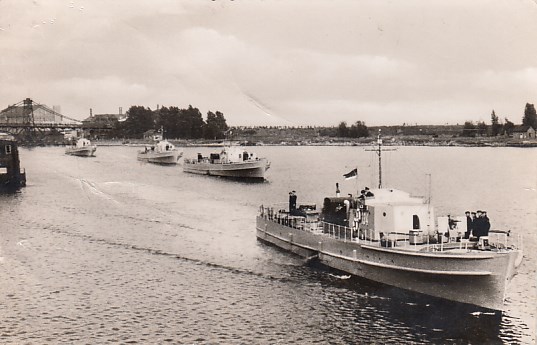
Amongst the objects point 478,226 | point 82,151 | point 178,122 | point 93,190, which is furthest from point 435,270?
point 178,122

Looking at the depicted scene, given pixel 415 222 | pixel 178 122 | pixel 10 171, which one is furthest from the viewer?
pixel 178 122

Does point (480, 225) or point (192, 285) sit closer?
point (480, 225)

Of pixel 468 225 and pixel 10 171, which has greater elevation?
pixel 10 171

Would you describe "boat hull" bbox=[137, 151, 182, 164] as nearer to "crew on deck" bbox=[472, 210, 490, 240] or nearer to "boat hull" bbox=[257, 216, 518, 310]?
"boat hull" bbox=[257, 216, 518, 310]

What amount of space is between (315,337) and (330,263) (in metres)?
11.1

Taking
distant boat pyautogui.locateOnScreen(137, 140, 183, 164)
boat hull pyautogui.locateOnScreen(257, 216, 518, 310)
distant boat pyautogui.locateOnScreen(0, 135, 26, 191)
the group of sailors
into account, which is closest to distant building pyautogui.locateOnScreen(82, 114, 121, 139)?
distant boat pyautogui.locateOnScreen(137, 140, 183, 164)

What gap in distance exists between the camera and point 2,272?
120 ft

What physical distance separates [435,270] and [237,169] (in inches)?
2624

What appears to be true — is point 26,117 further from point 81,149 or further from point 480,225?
point 480,225

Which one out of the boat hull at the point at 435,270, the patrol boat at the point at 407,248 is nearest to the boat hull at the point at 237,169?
the patrol boat at the point at 407,248

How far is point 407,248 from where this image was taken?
31250 millimetres

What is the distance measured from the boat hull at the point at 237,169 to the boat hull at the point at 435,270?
5702 cm

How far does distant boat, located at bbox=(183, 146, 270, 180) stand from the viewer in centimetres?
9362

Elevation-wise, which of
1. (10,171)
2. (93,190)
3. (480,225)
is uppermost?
(10,171)
